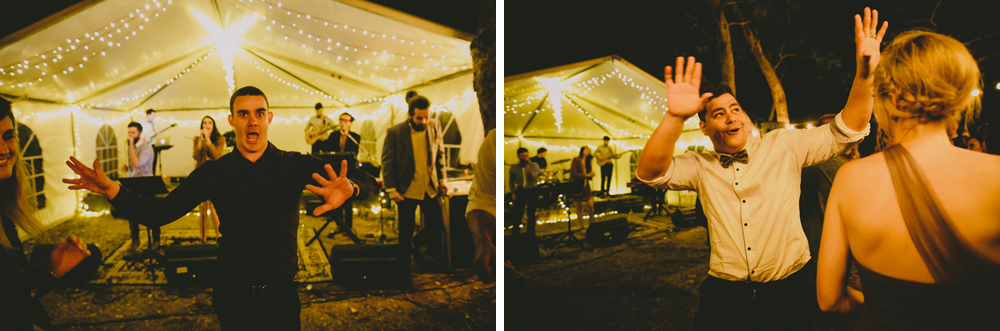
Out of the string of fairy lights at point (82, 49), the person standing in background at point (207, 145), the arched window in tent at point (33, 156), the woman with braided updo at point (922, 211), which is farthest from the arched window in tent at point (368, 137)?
the woman with braided updo at point (922, 211)

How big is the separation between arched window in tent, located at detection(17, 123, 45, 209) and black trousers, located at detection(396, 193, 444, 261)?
21.7 feet

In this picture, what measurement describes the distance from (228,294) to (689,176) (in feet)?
8.34

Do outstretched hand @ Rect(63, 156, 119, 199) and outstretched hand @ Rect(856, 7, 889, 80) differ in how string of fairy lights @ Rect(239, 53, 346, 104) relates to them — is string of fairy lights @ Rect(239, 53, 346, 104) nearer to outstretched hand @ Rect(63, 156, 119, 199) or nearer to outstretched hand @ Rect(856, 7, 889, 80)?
outstretched hand @ Rect(63, 156, 119, 199)

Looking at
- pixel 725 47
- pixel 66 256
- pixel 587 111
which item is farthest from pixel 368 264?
pixel 587 111

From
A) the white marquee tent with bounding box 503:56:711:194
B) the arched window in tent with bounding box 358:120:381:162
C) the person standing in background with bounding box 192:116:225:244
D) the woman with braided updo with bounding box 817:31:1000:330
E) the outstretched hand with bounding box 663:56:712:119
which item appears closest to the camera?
the woman with braided updo with bounding box 817:31:1000:330

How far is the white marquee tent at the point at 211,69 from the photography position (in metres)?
5.06

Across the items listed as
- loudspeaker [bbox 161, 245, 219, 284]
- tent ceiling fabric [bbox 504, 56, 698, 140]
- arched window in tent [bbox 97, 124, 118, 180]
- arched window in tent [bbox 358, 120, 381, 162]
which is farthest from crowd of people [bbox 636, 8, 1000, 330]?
arched window in tent [bbox 97, 124, 118, 180]

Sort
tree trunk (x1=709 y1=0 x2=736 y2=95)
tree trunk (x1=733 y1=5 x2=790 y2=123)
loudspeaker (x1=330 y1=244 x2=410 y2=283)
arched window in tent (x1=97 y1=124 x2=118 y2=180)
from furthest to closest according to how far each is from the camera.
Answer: arched window in tent (x1=97 y1=124 x2=118 y2=180), tree trunk (x1=733 y1=5 x2=790 y2=123), tree trunk (x1=709 y1=0 x2=736 y2=95), loudspeaker (x1=330 y1=244 x2=410 y2=283)

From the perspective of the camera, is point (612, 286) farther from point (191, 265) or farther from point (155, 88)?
point (155, 88)

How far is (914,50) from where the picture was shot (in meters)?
1.34

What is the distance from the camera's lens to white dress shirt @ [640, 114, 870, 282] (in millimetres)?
1945

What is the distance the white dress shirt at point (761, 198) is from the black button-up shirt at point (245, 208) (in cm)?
199

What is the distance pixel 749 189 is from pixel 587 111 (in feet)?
32.5

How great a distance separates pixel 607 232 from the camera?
7070 millimetres
